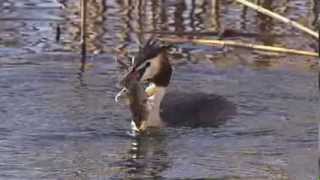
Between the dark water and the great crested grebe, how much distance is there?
4.7 inches

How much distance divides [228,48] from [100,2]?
6.21 feet

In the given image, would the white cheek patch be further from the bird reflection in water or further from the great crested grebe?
the bird reflection in water

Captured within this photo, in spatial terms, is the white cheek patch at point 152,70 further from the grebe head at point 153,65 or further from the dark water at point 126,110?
the dark water at point 126,110

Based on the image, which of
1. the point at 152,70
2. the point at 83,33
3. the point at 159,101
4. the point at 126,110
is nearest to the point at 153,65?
the point at 152,70

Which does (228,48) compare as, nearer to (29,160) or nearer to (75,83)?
(75,83)

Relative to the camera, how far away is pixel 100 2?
12328mm

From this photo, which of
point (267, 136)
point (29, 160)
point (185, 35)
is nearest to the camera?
point (29, 160)

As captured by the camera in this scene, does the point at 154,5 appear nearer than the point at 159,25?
No

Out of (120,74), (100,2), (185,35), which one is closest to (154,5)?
(100,2)

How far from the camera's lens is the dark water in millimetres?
7516

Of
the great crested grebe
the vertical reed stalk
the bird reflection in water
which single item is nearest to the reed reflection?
the vertical reed stalk

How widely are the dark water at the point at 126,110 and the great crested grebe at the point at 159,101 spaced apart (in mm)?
120

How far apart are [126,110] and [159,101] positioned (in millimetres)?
325

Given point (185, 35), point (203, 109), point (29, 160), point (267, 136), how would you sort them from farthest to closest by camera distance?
point (185, 35) → point (203, 109) → point (267, 136) → point (29, 160)
